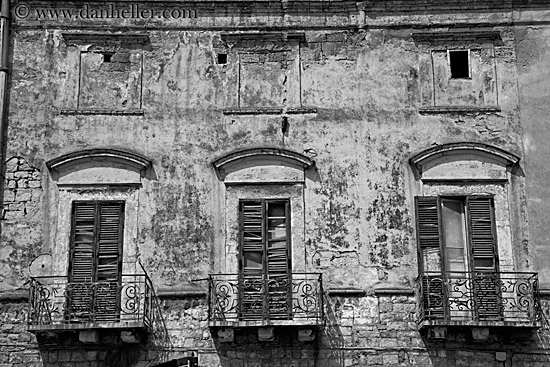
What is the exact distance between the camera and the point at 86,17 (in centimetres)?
1733

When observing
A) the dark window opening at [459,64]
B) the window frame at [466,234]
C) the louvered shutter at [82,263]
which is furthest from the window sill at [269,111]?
the louvered shutter at [82,263]

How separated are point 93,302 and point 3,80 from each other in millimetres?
4450

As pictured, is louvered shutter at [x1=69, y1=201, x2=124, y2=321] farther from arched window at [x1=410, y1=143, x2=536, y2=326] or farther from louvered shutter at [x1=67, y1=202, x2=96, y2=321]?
arched window at [x1=410, y1=143, x2=536, y2=326]

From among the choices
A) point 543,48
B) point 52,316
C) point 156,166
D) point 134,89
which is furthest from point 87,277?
point 543,48

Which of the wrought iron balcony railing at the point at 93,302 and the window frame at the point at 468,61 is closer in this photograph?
the wrought iron balcony railing at the point at 93,302

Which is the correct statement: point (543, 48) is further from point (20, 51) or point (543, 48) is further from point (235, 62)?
point (20, 51)

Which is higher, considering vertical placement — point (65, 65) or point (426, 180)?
point (65, 65)

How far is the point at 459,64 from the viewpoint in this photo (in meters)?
17.1

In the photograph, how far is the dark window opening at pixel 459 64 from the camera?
55.8 feet

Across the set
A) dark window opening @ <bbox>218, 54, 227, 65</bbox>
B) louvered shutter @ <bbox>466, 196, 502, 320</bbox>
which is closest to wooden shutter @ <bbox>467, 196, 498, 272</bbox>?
louvered shutter @ <bbox>466, 196, 502, 320</bbox>

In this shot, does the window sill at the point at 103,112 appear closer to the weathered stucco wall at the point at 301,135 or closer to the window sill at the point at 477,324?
the weathered stucco wall at the point at 301,135

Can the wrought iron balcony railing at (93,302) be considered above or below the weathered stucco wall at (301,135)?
below

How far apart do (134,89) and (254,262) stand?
386 centimetres

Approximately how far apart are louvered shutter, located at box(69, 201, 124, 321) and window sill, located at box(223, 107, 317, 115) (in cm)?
258
